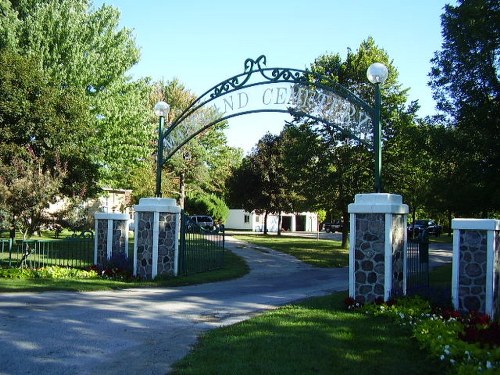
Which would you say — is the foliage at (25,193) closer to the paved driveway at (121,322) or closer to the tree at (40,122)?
the tree at (40,122)

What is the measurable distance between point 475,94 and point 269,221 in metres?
45.1

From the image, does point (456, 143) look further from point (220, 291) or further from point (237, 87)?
point (220, 291)

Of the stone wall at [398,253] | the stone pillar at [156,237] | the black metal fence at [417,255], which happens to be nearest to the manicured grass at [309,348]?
the stone wall at [398,253]

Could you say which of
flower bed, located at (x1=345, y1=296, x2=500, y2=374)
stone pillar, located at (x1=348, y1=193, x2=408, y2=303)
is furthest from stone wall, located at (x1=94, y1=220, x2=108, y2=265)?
flower bed, located at (x1=345, y1=296, x2=500, y2=374)

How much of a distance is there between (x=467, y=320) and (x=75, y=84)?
23.4 metres

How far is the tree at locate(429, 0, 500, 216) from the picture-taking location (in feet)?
57.3

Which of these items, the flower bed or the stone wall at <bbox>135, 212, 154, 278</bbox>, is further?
the stone wall at <bbox>135, 212, 154, 278</bbox>

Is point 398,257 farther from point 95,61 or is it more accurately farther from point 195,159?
point 195,159

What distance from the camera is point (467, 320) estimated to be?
7.78 m

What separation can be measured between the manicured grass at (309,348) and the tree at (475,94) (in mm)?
11128

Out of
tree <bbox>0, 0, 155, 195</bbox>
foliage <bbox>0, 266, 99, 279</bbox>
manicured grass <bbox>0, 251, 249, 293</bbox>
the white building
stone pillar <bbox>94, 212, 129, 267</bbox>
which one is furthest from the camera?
the white building

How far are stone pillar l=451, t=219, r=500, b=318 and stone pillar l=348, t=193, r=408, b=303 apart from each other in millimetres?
1054

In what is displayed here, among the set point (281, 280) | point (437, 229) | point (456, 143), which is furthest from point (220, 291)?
point (437, 229)

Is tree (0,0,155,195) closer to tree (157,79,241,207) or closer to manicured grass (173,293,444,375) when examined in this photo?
tree (157,79,241,207)
